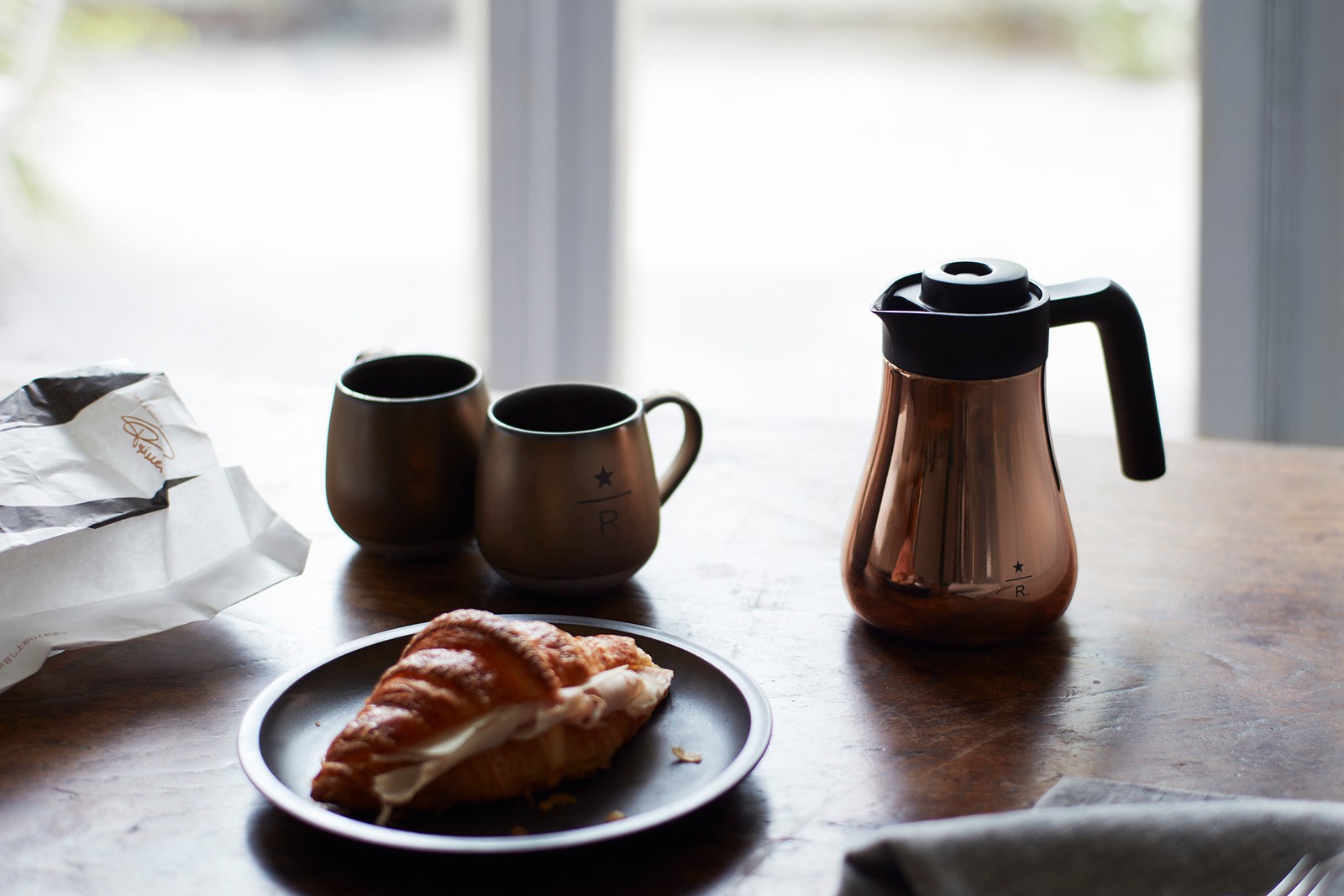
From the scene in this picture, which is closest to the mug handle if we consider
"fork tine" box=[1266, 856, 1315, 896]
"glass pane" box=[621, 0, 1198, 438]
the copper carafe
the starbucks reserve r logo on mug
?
the starbucks reserve r logo on mug

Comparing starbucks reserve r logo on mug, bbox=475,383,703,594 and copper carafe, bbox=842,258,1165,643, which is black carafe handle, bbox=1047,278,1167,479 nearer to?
copper carafe, bbox=842,258,1165,643

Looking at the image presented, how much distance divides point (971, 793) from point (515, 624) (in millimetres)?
233

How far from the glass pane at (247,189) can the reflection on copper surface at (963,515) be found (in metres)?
1.38

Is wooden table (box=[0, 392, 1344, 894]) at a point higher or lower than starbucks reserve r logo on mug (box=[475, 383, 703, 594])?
lower

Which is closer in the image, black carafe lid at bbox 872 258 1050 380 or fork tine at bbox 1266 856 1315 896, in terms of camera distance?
fork tine at bbox 1266 856 1315 896

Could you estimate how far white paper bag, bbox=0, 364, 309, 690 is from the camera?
2.28ft

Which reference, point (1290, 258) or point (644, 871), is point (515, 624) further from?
point (1290, 258)

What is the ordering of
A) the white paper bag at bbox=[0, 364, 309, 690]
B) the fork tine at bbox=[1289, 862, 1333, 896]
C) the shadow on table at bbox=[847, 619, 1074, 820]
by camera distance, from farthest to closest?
the white paper bag at bbox=[0, 364, 309, 690] < the shadow on table at bbox=[847, 619, 1074, 820] < the fork tine at bbox=[1289, 862, 1333, 896]

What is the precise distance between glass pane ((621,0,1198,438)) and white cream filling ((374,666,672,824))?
133 centimetres

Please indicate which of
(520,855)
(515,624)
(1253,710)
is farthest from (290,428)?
(1253,710)

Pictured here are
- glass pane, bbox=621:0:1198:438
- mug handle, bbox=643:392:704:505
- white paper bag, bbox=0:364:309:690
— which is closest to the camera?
white paper bag, bbox=0:364:309:690

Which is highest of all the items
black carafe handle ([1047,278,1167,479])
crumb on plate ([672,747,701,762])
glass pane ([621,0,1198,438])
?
glass pane ([621,0,1198,438])

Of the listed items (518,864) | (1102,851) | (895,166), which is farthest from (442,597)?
(895,166)

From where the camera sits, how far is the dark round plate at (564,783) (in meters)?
0.52
